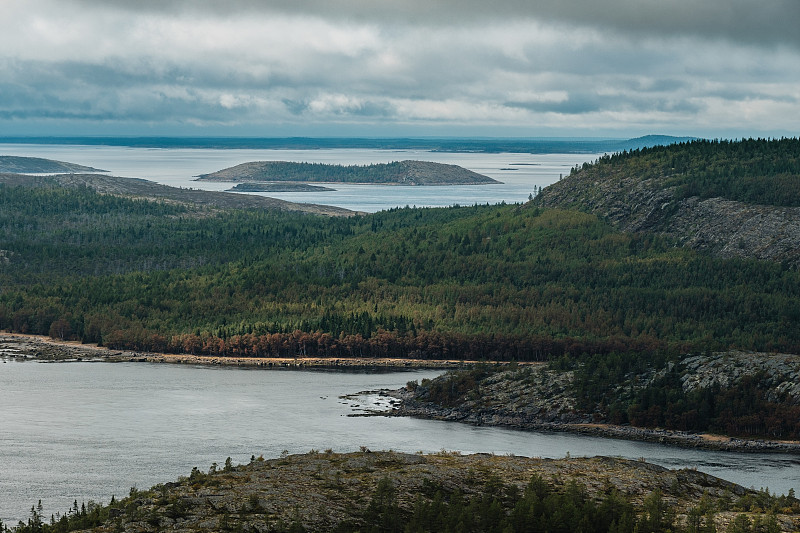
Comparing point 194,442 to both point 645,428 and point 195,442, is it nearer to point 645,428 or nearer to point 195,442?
point 195,442

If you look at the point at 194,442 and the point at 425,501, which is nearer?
the point at 425,501

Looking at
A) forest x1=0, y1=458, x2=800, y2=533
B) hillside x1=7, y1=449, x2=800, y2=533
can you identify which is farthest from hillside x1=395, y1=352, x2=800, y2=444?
forest x1=0, y1=458, x2=800, y2=533

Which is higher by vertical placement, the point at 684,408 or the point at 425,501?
the point at 425,501

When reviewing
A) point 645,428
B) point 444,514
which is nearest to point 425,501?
point 444,514

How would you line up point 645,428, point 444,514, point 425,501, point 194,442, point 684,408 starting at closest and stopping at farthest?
point 444,514
point 425,501
point 194,442
point 645,428
point 684,408

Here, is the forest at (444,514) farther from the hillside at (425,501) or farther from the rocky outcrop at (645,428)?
the rocky outcrop at (645,428)

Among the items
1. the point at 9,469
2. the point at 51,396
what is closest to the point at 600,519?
the point at 9,469
